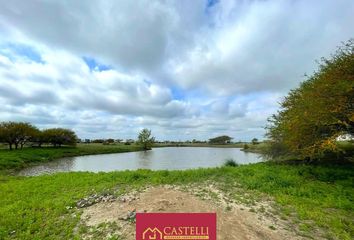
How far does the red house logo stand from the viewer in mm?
3908

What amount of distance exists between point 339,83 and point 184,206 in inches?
423

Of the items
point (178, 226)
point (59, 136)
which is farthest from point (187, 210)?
point (59, 136)

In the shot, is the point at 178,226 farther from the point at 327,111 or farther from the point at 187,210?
the point at 327,111

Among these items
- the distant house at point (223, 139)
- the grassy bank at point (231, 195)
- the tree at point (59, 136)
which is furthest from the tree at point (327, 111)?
the distant house at point (223, 139)

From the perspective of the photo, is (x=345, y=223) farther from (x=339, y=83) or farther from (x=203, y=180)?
(x=339, y=83)

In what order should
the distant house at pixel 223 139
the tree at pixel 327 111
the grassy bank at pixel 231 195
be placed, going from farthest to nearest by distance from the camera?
the distant house at pixel 223 139 < the tree at pixel 327 111 < the grassy bank at pixel 231 195

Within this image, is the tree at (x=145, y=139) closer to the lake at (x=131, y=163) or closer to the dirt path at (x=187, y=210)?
the lake at (x=131, y=163)

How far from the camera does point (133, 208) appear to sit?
823 centimetres

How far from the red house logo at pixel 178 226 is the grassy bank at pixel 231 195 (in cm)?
385

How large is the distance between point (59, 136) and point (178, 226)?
65455 mm

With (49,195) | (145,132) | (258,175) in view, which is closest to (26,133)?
(145,132)

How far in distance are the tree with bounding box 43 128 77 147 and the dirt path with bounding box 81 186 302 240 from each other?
192 ft

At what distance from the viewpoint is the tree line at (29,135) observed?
4822cm

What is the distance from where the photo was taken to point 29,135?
52.6 meters
